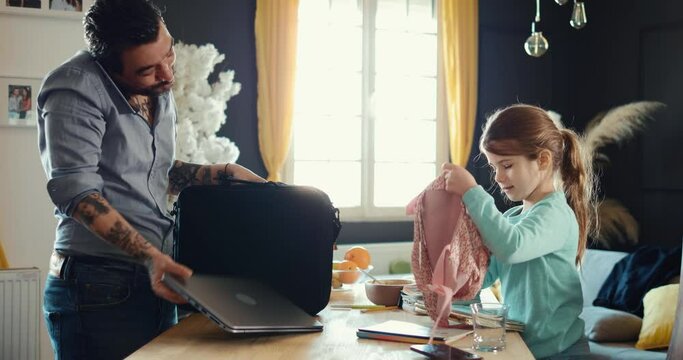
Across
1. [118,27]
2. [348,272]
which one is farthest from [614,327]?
[118,27]

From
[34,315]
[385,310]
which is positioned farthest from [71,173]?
[34,315]

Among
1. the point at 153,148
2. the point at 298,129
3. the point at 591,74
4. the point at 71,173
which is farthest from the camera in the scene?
the point at 591,74

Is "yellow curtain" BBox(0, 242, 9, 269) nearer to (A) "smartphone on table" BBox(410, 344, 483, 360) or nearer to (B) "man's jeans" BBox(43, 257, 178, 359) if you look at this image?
(B) "man's jeans" BBox(43, 257, 178, 359)

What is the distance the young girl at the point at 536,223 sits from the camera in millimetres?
1616

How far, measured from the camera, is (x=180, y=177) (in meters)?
1.98

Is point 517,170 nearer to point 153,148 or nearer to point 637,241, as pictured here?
point 153,148

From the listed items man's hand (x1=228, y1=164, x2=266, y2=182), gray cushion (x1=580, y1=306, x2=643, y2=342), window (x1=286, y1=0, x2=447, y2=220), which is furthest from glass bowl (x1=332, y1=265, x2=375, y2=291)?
window (x1=286, y1=0, x2=447, y2=220)

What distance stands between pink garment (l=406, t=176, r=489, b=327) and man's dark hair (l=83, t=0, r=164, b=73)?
669 mm

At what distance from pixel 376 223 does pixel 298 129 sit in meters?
0.89

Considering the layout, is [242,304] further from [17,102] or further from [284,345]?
[17,102]

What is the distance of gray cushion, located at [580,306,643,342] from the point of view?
379 centimetres

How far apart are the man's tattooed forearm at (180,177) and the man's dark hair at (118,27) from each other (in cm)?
37

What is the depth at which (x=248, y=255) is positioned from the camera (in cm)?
166

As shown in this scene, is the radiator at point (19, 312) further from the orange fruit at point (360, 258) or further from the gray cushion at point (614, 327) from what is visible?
the gray cushion at point (614, 327)
